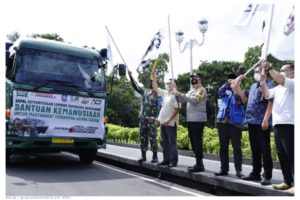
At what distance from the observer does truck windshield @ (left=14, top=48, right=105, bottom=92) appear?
27.5ft

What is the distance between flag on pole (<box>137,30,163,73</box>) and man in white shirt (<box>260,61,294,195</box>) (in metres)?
3.11

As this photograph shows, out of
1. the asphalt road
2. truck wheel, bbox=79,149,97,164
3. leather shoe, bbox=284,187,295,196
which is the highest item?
leather shoe, bbox=284,187,295,196

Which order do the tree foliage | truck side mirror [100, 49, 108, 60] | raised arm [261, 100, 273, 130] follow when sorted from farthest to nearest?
truck side mirror [100, 49, 108, 60], the tree foliage, raised arm [261, 100, 273, 130]

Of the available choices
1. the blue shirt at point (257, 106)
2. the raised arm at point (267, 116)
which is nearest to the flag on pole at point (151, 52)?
the blue shirt at point (257, 106)

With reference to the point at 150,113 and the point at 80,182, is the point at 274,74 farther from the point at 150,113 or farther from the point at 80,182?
the point at 80,182

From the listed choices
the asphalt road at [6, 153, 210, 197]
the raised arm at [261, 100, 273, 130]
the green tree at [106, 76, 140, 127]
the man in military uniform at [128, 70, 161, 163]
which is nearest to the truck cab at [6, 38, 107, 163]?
the asphalt road at [6, 153, 210, 197]

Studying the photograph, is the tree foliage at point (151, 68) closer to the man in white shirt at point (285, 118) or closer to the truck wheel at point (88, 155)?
the truck wheel at point (88, 155)

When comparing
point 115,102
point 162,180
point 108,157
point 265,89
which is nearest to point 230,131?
point 265,89

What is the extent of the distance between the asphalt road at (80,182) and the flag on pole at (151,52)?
234 centimetres

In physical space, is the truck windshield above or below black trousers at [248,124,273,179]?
above

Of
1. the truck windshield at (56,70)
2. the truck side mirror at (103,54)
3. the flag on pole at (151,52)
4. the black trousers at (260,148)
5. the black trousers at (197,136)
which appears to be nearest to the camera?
the black trousers at (260,148)

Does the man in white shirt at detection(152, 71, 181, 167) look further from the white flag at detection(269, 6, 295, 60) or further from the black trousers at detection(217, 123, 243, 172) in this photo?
the white flag at detection(269, 6, 295, 60)

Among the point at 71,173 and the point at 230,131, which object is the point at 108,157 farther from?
the point at 230,131

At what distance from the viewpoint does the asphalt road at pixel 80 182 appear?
20.7ft
